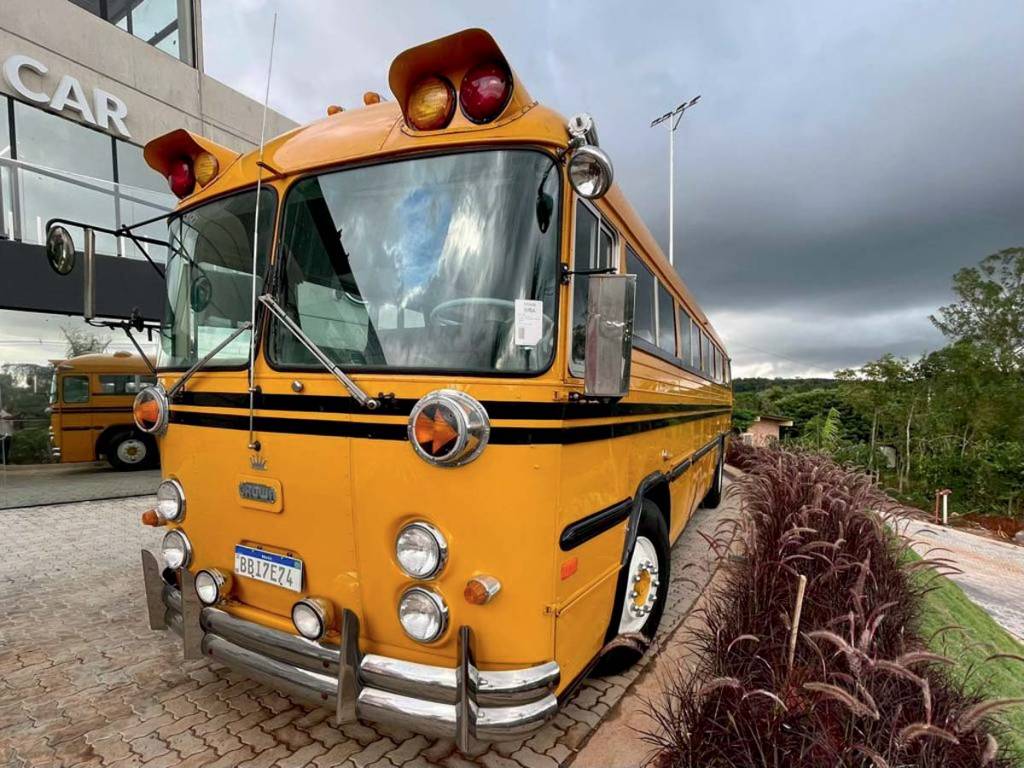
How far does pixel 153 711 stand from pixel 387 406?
222 centimetres

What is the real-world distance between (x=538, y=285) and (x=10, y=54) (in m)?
11.3

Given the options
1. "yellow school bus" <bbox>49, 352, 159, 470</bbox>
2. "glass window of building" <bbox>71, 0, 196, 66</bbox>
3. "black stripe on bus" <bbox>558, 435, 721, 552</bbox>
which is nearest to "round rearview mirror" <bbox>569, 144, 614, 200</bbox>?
"black stripe on bus" <bbox>558, 435, 721, 552</bbox>

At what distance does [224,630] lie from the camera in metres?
2.31

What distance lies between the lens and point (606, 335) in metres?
1.90

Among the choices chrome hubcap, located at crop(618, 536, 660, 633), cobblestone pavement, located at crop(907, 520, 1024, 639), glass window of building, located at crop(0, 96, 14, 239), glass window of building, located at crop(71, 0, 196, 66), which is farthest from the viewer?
glass window of building, located at crop(71, 0, 196, 66)

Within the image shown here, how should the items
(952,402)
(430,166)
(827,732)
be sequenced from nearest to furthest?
(827,732), (430,166), (952,402)

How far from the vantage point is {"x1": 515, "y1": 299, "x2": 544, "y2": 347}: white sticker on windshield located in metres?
1.91

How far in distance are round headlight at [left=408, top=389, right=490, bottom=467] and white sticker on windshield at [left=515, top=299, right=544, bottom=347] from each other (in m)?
0.29

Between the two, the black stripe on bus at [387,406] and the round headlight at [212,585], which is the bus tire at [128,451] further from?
the round headlight at [212,585]

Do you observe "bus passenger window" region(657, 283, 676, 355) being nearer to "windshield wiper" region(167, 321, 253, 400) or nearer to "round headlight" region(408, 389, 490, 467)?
"round headlight" region(408, 389, 490, 467)

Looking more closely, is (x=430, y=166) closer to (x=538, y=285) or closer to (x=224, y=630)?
(x=538, y=285)

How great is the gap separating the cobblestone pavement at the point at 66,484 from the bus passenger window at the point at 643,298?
901cm

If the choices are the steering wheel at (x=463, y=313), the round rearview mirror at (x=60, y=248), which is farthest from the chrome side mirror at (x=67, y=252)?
the steering wheel at (x=463, y=313)

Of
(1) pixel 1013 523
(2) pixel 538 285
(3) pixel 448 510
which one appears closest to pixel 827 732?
(3) pixel 448 510
